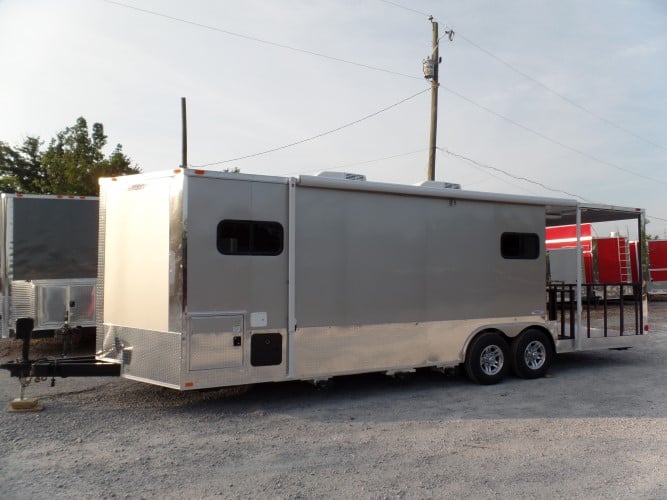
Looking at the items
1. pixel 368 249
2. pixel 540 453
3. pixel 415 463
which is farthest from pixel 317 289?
pixel 540 453

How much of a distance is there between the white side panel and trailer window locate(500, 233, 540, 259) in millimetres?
4693

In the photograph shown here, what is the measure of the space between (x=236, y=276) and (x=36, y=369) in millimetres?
2435

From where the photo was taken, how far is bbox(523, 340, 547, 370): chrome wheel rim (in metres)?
8.11

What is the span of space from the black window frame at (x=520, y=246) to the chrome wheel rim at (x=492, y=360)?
1328 mm

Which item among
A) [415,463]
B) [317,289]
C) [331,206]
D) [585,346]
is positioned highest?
[331,206]

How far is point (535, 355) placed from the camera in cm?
Answer: 820

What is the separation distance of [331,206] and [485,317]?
2.77 metres

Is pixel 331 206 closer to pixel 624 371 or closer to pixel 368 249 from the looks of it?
pixel 368 249

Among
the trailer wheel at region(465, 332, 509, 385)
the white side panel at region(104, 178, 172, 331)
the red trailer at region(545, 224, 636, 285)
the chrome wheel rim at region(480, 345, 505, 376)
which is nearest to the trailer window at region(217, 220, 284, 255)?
the white side panel at region(104, 178, 172, 331)

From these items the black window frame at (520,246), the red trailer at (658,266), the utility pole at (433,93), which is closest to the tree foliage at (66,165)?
the utility pole at (433,93)

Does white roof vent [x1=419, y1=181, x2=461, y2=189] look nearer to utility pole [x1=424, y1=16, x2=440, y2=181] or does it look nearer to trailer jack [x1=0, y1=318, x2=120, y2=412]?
trailer jack [x1=0, y1=318, x2=120, y2=412]

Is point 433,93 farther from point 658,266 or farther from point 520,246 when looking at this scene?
point 658,266

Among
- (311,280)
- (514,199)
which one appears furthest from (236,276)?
(514,199)

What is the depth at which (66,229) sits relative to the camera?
9266 mm
